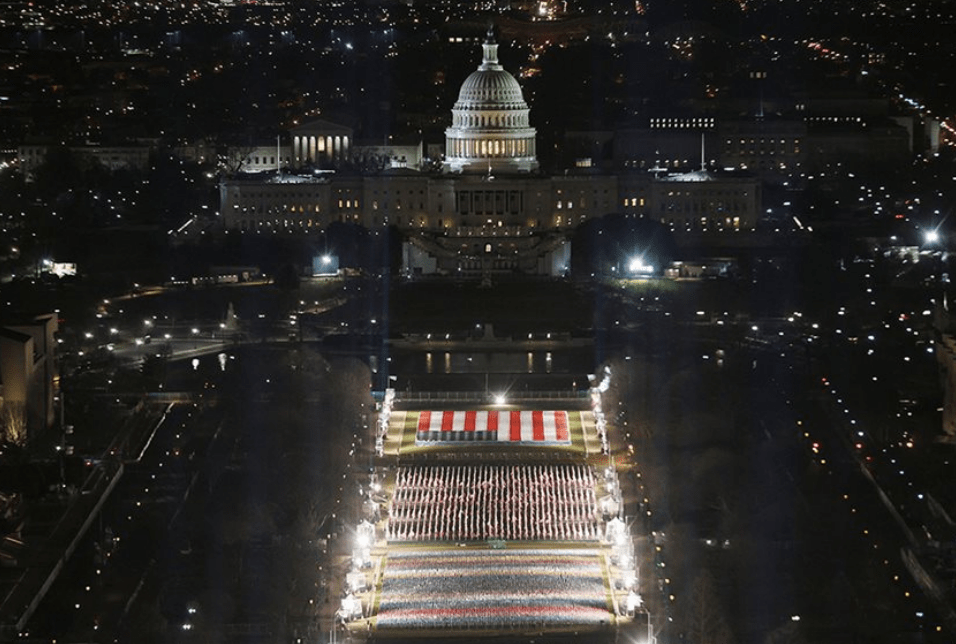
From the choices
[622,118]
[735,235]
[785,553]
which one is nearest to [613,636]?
[785,553]

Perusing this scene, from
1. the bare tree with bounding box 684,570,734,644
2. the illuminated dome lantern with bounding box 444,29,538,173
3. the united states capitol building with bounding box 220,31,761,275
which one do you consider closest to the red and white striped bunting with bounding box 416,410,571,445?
the bare tree with bounding box 684,570,734,644

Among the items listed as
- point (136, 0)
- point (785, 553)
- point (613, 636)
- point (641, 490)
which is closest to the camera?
point (613, 636)

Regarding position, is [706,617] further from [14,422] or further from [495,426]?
[14,422]

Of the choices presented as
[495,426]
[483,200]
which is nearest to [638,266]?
[483,200]

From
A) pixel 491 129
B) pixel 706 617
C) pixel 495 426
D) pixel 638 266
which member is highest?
pixel 491 129

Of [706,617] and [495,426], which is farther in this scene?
[495,426]

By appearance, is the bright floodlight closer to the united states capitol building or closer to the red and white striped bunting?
the united states capitol building

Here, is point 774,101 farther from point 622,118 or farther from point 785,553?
point 785,553
